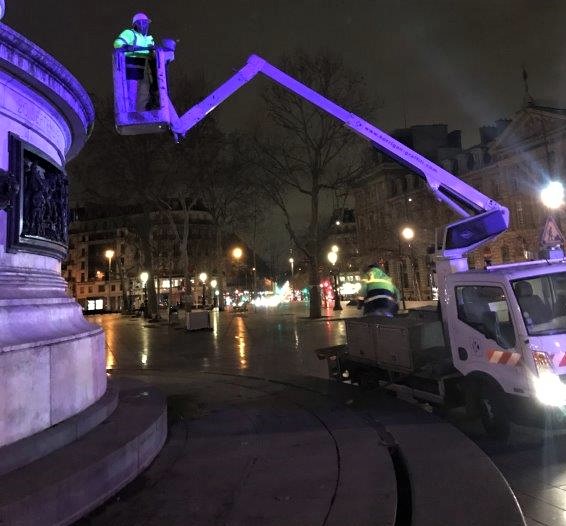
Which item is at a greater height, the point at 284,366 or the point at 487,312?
the point at 487,312

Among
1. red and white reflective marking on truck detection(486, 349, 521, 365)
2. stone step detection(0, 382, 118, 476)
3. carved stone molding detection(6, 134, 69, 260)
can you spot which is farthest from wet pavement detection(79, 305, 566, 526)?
carved stone molding detection(6, 134, 69, 260)

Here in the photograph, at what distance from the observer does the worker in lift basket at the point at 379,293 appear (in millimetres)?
10984

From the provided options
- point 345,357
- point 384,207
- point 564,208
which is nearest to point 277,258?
point 384,207

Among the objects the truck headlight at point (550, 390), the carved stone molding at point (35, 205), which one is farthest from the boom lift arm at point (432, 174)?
the truck headlight at point (550, 390)

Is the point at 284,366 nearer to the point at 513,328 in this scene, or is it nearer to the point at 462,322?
the point at 462,322

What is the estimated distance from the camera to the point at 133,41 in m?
5.80

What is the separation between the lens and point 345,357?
32.4 ft

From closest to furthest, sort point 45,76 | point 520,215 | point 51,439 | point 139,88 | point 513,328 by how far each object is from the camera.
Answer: point 51,439 < point 45,76 < point 139,88 < point 513,328 < point 520,215

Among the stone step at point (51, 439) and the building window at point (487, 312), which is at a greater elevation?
the building window at point (487, 312)

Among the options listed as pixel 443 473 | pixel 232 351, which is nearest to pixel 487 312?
pixel 443 473

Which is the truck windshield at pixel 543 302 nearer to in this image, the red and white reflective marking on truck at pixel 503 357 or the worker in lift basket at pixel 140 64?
the red and white reflective marking on truck at pixel 503 357

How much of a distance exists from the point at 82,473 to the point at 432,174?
7.20 metres

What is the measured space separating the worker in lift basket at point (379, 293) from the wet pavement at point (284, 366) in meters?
2.31

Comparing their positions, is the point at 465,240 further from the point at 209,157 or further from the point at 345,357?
the point at 209,157
